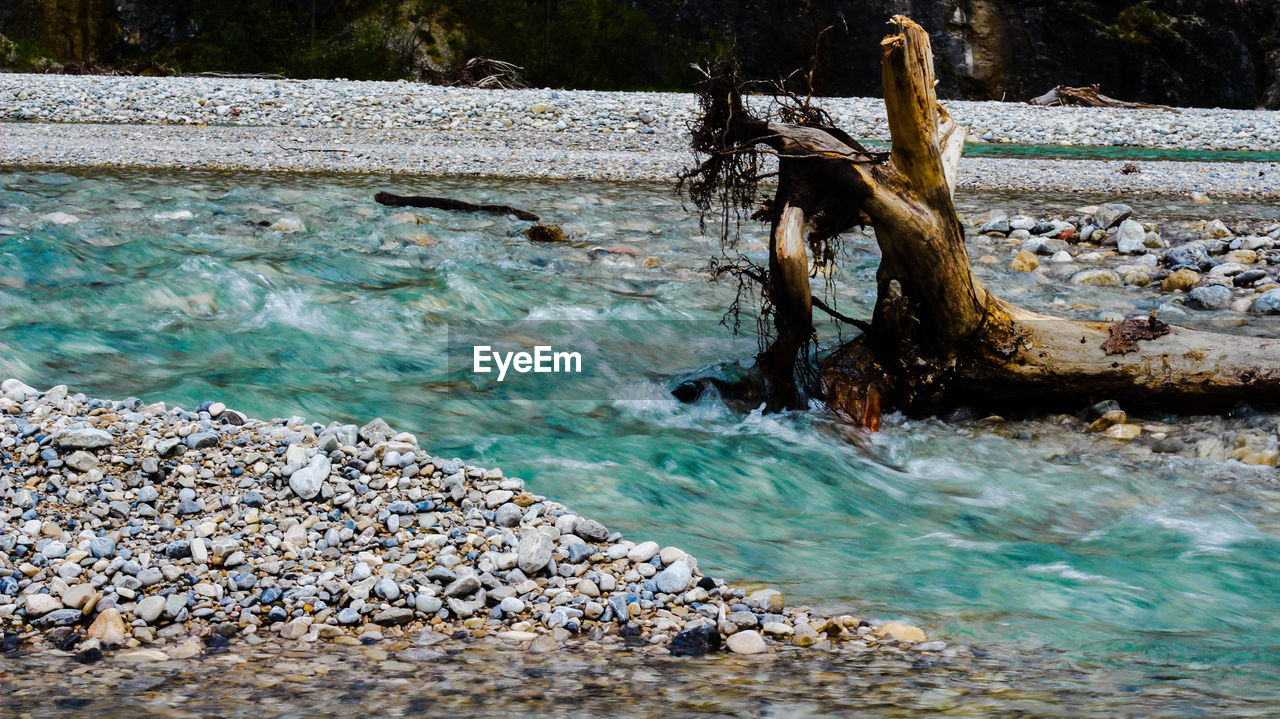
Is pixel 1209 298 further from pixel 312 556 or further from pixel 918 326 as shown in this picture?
pixel 312 556

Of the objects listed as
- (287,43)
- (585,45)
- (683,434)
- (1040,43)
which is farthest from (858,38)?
(683,434)

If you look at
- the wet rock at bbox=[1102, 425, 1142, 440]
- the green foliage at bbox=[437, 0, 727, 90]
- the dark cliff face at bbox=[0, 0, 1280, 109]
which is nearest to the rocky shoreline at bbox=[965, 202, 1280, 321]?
the wet rock at bbox=[1102, 425, 1142, 440]

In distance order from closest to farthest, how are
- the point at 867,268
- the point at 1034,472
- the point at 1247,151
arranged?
the point at 1034,472
the point at 867,268
the point at 1247,151

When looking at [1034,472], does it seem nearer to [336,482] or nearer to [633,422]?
[633,422]

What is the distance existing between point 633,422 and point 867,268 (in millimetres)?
4508

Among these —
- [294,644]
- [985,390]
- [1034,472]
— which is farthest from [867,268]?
[294,644]

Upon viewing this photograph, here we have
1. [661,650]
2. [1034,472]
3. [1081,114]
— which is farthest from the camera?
[1081,114]

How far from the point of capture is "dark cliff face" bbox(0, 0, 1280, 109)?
1097 inches

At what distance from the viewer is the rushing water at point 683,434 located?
11.1 feet

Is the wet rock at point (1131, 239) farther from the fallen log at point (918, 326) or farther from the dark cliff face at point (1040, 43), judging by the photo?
the dark cliff face at point (1040, 43)

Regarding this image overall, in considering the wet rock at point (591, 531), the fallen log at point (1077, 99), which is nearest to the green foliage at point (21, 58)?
the fallen log at point (1077, 99)

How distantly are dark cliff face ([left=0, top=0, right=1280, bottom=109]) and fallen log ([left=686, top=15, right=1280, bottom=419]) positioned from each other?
2265 cm

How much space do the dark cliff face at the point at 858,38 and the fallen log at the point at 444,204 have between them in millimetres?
17010

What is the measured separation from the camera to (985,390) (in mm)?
5512
